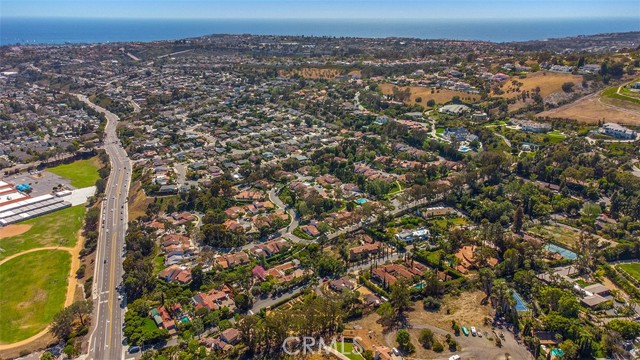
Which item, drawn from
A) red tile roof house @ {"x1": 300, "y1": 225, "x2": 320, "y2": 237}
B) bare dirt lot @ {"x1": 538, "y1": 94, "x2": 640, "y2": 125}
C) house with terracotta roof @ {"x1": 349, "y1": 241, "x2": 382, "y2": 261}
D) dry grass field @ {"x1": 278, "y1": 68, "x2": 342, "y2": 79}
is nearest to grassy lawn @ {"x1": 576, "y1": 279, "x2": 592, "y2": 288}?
house with terracotta roof @ {"x1": 349, "y1": 241, "x2": 382, "y2": 261}

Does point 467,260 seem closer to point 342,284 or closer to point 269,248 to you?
point 342,284

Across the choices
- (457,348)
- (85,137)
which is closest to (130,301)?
(457,348)

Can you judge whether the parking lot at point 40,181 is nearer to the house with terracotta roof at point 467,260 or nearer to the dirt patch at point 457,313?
the dirt patch at point 457,313

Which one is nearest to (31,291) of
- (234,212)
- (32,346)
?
(32,346)

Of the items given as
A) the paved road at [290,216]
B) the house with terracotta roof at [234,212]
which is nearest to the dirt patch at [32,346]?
the house with terracotta roof at [234,212]

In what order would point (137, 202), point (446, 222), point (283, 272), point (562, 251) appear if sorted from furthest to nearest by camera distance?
point (137, 202), point (446, 222), point (562, 251), point (283, 272)
